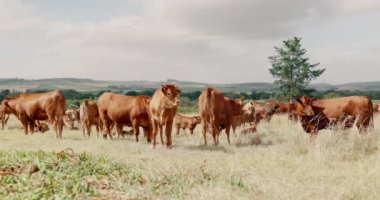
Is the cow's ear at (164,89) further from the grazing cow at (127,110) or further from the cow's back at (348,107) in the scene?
the cow's back at (348,107)

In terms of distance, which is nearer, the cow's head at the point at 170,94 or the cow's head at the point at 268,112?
the cow's head at the point at 170,94

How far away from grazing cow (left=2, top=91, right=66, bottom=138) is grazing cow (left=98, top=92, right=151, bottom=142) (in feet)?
5.62

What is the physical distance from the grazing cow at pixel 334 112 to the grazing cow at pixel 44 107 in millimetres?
9230

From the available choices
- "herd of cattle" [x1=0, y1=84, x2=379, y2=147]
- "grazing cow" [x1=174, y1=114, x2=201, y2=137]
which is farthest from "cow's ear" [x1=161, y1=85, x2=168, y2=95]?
"grazing cow" [x1=174, y1=114, x2=201, y2=137]

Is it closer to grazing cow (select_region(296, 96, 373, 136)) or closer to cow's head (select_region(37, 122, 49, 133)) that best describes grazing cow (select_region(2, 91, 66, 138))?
cow's head (select_region(37, 122, 49, 133))

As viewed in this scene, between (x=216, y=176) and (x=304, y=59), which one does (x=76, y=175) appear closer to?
(x=216, y=176)

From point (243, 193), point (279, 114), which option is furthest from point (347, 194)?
point (279, 114)

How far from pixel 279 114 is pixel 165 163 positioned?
1023 inches

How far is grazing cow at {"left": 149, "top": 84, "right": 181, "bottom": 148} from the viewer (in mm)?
13547

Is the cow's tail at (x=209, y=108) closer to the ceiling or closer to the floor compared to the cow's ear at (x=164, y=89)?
closer to the floor

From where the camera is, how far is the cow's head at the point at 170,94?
44.3 ft

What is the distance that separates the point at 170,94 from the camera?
44.6 ft

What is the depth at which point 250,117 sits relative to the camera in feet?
82.8

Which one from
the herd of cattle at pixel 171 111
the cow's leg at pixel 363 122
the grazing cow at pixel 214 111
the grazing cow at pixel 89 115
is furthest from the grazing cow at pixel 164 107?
the grazing cow at pixel 89 115
